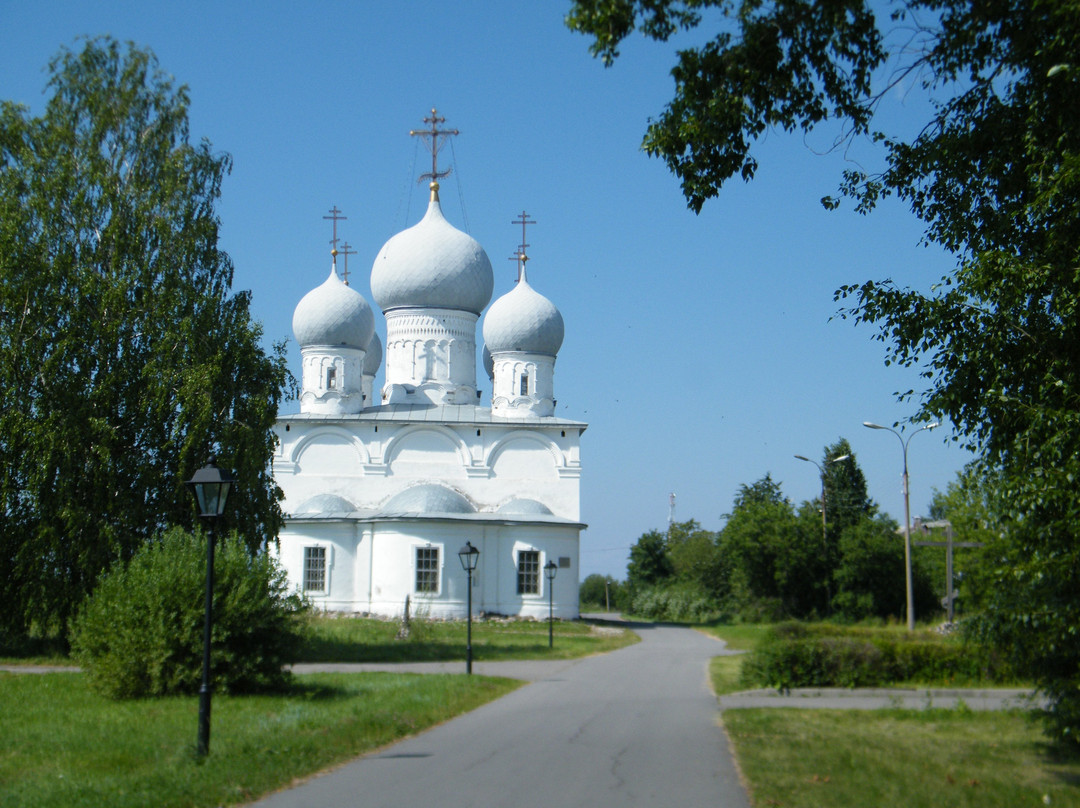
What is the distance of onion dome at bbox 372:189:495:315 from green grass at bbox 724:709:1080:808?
3037cm

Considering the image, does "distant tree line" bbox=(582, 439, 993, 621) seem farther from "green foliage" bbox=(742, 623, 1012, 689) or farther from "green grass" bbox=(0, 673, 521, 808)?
"green grass" bbox=(0, 673, 521, 808)

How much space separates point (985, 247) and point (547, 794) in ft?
18.7

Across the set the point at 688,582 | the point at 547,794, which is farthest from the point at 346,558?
the point at 547,794

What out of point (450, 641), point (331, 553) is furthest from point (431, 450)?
point (450, 641)

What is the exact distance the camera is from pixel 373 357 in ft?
155

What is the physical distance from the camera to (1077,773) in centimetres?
919

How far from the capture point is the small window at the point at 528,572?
36.1 metres

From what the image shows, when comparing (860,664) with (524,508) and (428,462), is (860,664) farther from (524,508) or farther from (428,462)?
(428,462)

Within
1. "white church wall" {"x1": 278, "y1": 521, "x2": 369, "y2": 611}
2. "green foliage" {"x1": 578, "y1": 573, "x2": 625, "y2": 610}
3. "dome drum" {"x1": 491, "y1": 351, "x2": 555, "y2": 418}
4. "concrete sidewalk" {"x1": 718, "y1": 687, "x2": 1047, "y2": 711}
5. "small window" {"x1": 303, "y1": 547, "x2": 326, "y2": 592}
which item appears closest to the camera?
"concrete sidewalk" {"x1": 718, "y1": 687, "x2": 1047, "y2": 711}

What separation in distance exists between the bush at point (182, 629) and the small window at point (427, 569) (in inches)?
793

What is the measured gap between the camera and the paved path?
8336 millimetres

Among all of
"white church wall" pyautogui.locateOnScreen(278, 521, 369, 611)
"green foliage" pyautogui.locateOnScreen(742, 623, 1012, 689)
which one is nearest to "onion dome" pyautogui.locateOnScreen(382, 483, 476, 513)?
"white church wall" pyautogui.locateOnScreen(278, 521, 369, 611)

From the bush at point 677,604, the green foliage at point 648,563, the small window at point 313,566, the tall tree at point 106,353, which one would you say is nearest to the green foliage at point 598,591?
the green foliage at point 648,563

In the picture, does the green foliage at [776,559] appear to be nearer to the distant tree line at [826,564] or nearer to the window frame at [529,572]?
the distant tree line at [826,564]
